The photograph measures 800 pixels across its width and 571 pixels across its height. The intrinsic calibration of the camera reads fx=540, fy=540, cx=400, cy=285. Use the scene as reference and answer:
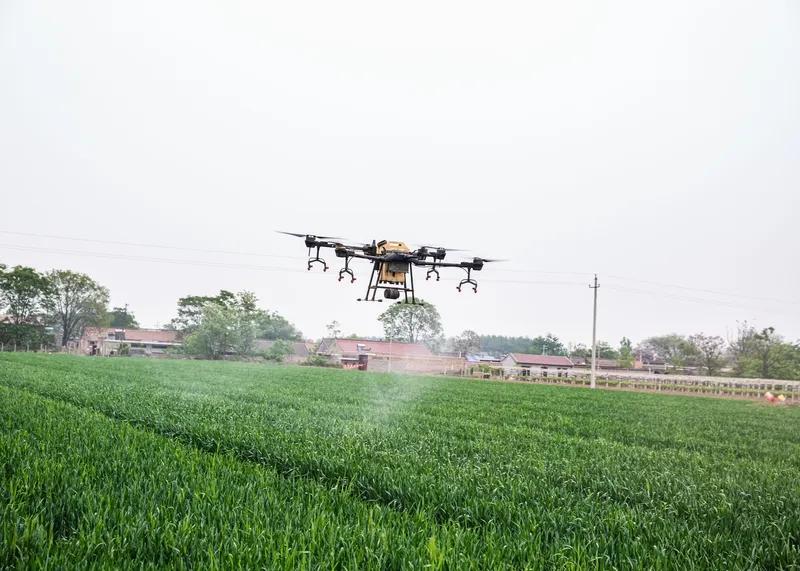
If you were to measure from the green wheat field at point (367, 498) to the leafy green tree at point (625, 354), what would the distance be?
80378 mm

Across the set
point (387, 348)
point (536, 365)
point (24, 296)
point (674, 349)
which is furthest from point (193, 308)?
point (674, 349)

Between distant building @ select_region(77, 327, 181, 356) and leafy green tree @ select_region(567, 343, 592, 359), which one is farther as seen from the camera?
leafy green tree @ select_region(567, 343, 592, 359)

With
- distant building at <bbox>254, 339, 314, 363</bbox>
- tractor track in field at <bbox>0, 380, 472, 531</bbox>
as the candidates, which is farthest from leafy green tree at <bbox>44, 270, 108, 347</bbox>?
tractor track in field at <bbox>0, 380, 472, 531</bbox>

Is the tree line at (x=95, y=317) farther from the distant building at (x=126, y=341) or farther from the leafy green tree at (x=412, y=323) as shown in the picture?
the leafy green tree at (x=412, y=323)

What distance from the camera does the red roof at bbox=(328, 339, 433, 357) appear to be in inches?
810

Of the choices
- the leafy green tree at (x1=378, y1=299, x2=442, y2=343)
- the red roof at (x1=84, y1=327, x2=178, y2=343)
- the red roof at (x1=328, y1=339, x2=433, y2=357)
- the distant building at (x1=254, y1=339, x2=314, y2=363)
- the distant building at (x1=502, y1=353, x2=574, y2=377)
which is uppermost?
the leafy green tree at (x1=378, y1=299, x2=442, y2=343)

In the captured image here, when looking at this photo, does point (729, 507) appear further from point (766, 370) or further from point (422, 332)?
point (766, 370)

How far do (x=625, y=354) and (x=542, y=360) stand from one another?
1810 centimetres

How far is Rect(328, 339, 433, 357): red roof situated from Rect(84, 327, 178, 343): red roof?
33.5 feet

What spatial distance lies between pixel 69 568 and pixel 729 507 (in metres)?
6.18

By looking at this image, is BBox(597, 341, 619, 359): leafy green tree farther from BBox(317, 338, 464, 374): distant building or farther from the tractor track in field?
the tractor track in field

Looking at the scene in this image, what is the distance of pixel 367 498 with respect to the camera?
6.08 meters

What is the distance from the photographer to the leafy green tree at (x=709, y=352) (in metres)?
63.7

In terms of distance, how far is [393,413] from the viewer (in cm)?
1496
